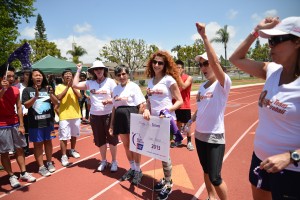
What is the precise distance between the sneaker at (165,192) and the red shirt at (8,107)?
3.19 m

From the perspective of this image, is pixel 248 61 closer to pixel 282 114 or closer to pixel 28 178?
pixel 282 114

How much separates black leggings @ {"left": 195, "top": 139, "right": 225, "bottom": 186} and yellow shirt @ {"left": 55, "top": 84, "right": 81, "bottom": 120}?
3.79 metres

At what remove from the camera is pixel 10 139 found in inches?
165

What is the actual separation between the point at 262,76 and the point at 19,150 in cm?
457

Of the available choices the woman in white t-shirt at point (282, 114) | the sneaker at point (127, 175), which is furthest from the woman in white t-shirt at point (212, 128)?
the sneaker at point (127, 175)

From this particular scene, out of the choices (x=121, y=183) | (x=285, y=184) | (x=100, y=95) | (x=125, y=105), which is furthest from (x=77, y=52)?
(x=285, y=184)

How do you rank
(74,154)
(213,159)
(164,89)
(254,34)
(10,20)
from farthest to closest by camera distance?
(10,20), (74,154), (164,89), (213,159), (254,34)

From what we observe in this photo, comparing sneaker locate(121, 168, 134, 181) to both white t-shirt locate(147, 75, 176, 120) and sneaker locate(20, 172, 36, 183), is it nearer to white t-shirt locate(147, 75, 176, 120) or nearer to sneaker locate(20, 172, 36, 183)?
white t-shirt locate(147, 75, 176, 120)

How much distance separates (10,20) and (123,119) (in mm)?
20944

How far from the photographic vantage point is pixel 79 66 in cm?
502

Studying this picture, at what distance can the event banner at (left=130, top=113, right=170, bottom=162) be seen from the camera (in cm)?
305

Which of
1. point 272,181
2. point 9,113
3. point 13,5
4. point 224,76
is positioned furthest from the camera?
point 13,5

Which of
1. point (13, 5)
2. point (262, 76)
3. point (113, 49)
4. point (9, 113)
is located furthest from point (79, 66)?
point (113, 49)

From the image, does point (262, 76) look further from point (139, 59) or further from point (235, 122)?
point (139, 59)
